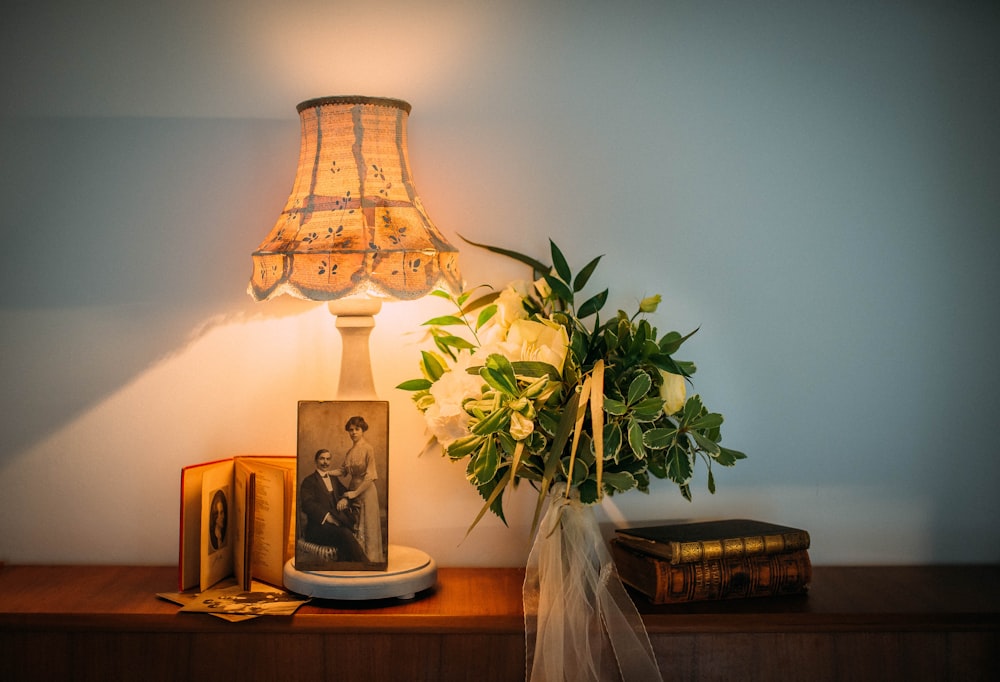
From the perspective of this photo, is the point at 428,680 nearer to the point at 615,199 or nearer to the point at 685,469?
the point at 685,469

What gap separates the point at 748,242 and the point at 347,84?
2.83ft

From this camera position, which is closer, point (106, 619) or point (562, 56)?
point (106, 619)

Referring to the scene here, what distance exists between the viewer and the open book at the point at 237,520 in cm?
153

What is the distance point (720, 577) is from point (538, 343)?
503 millimetres

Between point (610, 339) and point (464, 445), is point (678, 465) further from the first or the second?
point (464, 445)

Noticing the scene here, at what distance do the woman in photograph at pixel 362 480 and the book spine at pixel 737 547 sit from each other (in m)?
0.51

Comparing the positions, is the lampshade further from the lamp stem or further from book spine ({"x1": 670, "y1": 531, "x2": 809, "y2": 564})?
book spine ({"x1": 670, "y1": 531, "x2": 809, "y2": 564})

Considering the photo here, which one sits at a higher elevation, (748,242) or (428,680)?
(748,242)

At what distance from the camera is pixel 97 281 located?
5.71ft

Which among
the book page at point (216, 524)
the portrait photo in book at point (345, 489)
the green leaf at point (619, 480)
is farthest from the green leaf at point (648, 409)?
the book page at point (216, 524)

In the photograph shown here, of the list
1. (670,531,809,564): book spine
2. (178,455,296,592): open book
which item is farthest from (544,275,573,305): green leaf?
(178,455,296,592): open book

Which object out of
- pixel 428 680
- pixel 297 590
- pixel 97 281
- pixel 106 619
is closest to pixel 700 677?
pixel 428 680

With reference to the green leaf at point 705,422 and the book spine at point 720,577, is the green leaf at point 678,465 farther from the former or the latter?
the book spine at point 720,577

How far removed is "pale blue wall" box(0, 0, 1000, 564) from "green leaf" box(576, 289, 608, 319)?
11 centimetres
